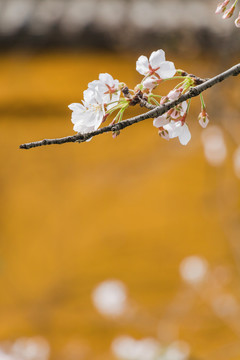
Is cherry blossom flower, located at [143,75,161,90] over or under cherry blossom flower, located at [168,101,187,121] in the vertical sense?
over

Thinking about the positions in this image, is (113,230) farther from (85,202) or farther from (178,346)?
(178,346)

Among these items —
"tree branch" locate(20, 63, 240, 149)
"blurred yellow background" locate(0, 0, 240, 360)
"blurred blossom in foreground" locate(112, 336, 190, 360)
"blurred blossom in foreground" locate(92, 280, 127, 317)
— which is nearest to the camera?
"tree branch" locate(20, 63, 240, 149)

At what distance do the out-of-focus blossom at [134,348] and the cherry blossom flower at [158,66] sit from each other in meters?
3.17

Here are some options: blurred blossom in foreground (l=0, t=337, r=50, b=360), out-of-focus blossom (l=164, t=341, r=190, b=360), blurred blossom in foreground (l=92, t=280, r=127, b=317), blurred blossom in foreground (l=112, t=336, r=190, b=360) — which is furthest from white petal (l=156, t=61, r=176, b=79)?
blurred blossom in foreground (l=92, t=280, r=127, b=317)

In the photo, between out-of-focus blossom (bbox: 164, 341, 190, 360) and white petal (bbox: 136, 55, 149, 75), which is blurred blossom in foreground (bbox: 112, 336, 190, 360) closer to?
out-of-focus blossom (bbox: 164, 341, 190, 360)

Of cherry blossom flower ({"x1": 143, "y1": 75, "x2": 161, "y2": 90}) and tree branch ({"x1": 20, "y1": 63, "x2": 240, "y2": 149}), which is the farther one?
cherry blossom flower ({"x1": 143, "y1": 75, "x2": 161, "y2": 90})

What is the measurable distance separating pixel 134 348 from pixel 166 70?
3.43 meters

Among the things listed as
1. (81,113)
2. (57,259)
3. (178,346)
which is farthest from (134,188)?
(81,113)

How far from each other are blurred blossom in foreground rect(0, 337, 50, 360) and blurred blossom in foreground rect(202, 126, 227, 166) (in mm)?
1953

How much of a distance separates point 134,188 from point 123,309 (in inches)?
38.2

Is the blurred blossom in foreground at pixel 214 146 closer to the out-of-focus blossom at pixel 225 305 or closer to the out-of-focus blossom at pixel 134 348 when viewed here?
the out-of-focus blossom at pixel 225 305

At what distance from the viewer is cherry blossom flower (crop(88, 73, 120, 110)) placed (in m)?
1.03

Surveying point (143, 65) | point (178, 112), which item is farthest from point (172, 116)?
point (143, 65)

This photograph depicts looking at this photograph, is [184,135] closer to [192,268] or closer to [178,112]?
[178,112]
